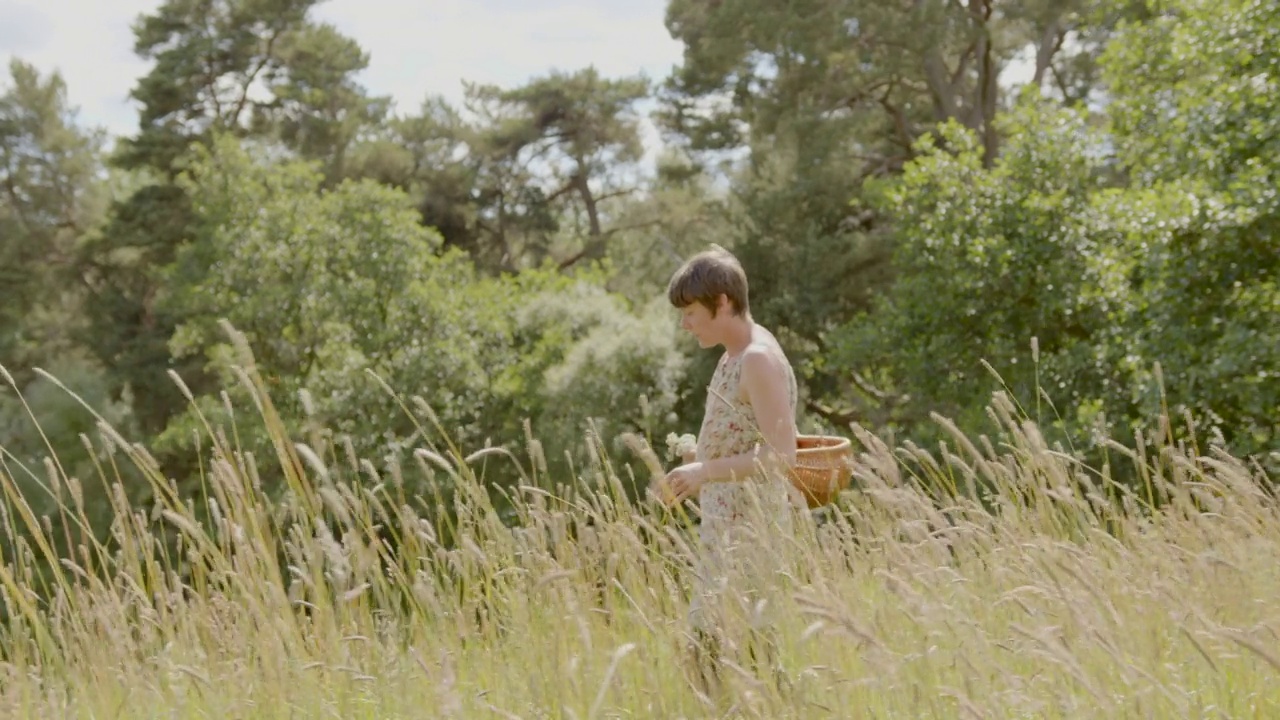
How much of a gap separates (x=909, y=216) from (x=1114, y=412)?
14.1ft

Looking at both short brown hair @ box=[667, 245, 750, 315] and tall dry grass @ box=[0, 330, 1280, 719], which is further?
short brown hair @ box=[667, 245, 750, 315]

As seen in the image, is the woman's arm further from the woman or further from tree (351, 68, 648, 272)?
tree (351, 68, 648, 272)

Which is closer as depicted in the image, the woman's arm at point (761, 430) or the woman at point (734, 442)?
the woman at point (734, 442)

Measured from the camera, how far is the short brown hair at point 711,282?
3.35 meters

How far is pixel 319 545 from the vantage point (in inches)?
105

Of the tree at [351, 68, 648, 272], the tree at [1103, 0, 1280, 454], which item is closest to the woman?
the tree at [1103, 0, 1280, 454]

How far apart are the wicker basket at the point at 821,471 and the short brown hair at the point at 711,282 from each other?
1.42 feet

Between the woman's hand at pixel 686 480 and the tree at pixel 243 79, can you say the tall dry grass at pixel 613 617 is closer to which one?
the woman's hand at pixel 686 480

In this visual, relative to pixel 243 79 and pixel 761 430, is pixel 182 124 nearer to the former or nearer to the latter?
pixel 243 79

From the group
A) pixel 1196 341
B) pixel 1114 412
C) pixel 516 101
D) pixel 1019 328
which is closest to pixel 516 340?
pixel 516 101

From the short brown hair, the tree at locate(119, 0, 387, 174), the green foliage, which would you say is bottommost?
the green foliage

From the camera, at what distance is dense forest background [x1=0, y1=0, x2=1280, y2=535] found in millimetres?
11898

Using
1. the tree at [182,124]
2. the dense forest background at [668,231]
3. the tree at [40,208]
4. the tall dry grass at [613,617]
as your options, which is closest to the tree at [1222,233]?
the dense forest background at [668,231]

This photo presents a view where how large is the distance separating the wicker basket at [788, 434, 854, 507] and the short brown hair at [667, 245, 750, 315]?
432 millimetres
